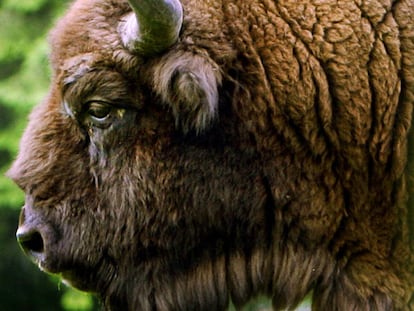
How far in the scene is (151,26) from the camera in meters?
3.92

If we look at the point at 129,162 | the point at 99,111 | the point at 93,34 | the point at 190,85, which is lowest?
the point at 129,162

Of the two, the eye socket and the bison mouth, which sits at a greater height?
the eye socket

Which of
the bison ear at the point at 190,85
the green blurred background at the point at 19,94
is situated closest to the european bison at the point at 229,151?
the bison ear at the point at 190,85

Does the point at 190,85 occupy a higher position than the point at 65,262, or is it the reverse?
the point at 190,85

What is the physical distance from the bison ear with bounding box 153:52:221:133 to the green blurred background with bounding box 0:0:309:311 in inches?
122

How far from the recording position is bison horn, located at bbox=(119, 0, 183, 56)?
3.84m

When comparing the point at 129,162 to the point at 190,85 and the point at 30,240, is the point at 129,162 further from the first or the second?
the point at 30,240

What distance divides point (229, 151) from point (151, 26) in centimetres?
62

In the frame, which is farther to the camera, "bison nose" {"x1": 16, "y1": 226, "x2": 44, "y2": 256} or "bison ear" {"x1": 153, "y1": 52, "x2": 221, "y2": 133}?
"bison nose" {"x1": 16, "y1": 226, "x2": 44, "y2": 256}

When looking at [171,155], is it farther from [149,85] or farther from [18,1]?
[18,1]

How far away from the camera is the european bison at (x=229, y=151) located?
13.0ft

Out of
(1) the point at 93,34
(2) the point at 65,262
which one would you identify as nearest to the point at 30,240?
(2) the point at 65,262

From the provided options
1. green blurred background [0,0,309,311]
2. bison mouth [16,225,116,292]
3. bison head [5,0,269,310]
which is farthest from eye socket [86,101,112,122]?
green blurred background [0,0,309,311]

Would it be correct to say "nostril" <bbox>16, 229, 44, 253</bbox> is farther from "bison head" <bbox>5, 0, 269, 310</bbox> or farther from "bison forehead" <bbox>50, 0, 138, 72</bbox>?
"bison forehead" <bbox>50, 0, 138, 72</bbox>
